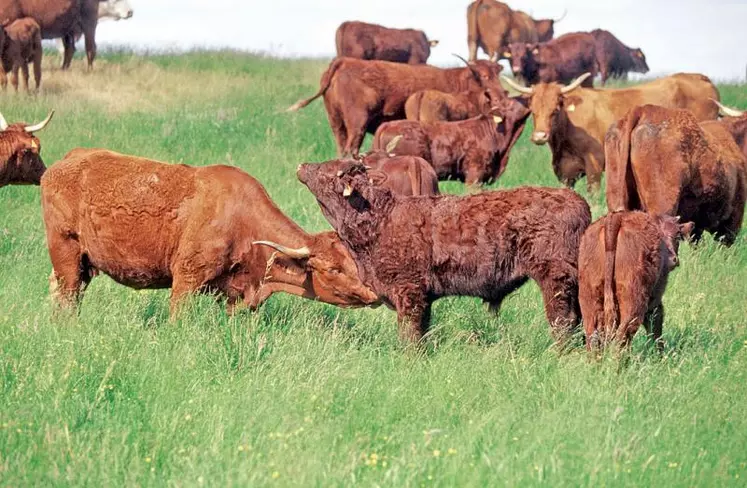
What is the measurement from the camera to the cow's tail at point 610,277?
7062 millimetres

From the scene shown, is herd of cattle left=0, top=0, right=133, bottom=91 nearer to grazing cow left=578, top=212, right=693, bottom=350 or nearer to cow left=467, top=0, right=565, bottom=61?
cow left=467, top=0, right=565, bottom=61

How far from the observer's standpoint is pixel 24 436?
5.86m

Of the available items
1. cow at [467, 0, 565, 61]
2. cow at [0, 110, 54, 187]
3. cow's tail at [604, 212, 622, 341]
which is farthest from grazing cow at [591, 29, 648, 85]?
cow's tail at [604, 212, 622, 341]

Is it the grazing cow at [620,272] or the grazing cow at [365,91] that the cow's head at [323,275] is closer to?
the grazing cow at [620,272]

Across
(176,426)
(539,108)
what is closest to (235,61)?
(539,108)

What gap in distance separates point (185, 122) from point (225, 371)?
13.3 metres

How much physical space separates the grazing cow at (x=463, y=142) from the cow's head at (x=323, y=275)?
20.8 ft

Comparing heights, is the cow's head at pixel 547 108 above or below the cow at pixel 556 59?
above

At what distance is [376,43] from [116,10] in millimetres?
12154

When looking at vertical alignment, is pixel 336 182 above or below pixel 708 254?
above

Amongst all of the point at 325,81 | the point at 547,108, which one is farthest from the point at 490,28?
the point at 547,108

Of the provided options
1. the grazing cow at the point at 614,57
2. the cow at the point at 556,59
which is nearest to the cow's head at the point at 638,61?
the grazing cow at the point at 614,57

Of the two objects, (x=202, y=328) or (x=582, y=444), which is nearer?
(x=582, y=444)

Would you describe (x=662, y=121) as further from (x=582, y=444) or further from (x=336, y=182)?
(x=582, y=444)
